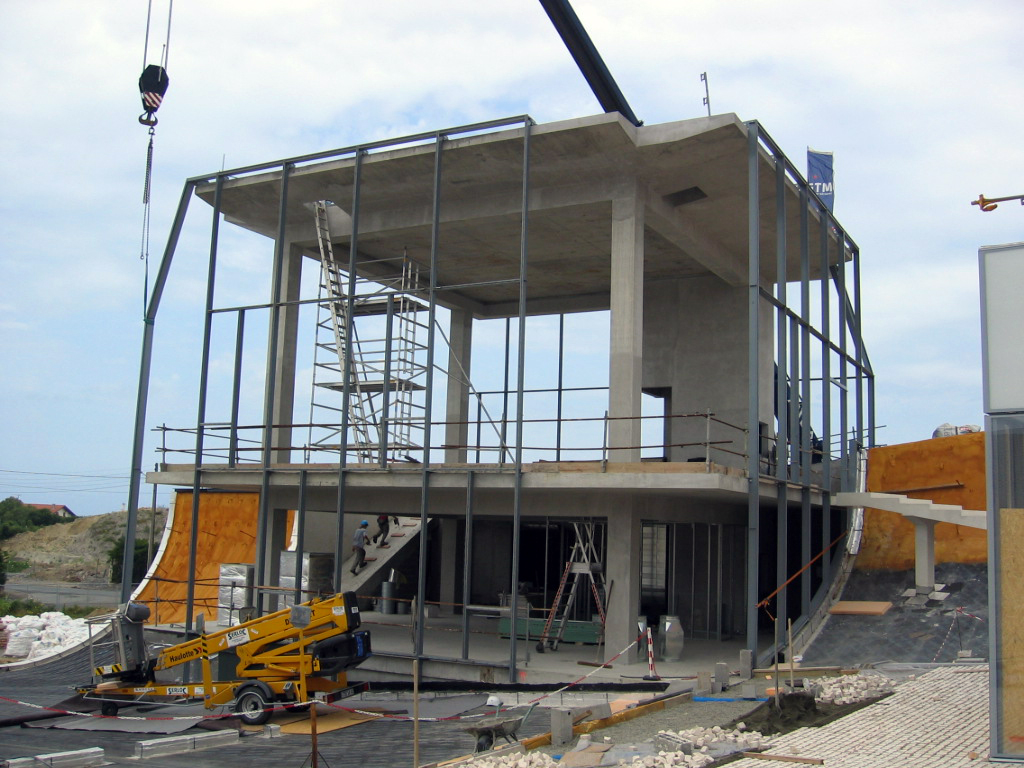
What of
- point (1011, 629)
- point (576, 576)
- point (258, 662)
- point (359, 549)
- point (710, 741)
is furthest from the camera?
point (359, 549)

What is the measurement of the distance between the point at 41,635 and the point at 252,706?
Result: 1414cm

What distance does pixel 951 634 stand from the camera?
1805 cm

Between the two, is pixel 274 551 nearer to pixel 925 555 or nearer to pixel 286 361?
pixel 286 361

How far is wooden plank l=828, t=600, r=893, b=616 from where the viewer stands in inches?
771

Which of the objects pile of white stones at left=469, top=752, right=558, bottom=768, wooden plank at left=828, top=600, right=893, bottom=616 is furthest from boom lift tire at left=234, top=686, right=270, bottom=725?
wooden plank at left=828, top=600, right=893, bottom=616

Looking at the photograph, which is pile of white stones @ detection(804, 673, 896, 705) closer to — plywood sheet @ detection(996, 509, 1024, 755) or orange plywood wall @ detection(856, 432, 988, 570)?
plywood sheet @ detection(996, 509, 1024, 755)

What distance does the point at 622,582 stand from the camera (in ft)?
56.3

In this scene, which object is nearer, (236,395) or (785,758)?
(785,758)

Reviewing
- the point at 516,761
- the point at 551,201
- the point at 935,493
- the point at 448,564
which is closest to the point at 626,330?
the point at 551,201

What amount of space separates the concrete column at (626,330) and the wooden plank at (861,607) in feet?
19.6

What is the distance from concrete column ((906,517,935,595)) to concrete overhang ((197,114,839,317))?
7263 millimetres

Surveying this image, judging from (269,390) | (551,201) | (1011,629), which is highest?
(551,201)

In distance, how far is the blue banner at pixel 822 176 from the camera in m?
24.0

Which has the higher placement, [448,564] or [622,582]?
[622,582]
